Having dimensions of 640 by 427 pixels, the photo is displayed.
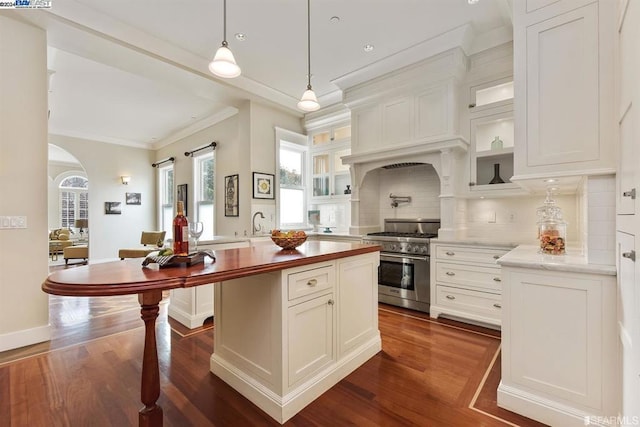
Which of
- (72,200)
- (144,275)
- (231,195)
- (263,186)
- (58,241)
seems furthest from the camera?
(72,200)

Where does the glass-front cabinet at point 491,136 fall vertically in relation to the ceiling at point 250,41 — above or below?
below

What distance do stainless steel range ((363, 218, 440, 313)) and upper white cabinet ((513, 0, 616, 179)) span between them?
69.5 inches

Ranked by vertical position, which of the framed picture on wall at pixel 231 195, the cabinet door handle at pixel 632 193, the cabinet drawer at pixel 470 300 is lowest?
the cabinet drawer at pixel 470 300

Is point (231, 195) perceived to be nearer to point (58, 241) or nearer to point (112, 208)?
point (112, 208)

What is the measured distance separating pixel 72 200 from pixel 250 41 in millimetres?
10377

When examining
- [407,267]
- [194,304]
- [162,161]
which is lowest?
[194,304]

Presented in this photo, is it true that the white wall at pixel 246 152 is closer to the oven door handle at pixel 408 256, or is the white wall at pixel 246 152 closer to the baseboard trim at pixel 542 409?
the oven door handle at pixel 408 256

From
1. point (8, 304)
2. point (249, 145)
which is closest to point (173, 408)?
point (8, 304)

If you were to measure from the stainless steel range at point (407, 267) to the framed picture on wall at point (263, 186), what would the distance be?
1723mm

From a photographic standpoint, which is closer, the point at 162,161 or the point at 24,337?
the point at 24,337

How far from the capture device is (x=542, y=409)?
1638 millimetres

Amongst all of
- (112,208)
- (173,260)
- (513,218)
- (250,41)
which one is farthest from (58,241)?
(513,218)

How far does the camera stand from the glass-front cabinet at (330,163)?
15.7 feet

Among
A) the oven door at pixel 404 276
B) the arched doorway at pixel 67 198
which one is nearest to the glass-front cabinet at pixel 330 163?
the oven door at pixel 404 276
